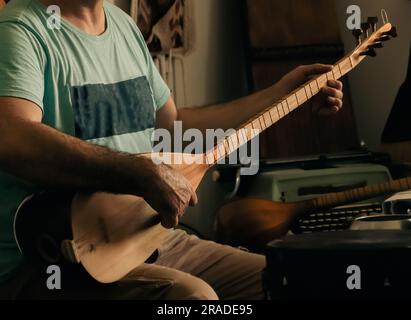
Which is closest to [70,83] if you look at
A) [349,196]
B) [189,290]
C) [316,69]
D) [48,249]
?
[48,249]

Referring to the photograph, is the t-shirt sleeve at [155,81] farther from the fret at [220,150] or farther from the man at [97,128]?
the fret at [220,150]

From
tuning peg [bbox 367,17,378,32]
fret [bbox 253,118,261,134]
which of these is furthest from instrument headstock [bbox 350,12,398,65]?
fret [bbox 253,118,261,134]

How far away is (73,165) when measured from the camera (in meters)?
0.99

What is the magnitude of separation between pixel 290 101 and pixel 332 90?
106mm

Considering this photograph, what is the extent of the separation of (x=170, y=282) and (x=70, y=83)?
41 centimetres

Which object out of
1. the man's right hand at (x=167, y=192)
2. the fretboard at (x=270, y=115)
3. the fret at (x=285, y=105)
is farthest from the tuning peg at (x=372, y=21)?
the man's right hand at (x=167, y=192)

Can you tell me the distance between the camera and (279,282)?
967 millimetres

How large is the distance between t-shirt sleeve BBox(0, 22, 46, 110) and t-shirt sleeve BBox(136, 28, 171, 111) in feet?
1.19

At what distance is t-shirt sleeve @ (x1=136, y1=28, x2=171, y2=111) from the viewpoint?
145cm

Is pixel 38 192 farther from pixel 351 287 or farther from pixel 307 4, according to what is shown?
pixel 307 4

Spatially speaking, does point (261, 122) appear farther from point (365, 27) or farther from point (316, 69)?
point (365, 27)

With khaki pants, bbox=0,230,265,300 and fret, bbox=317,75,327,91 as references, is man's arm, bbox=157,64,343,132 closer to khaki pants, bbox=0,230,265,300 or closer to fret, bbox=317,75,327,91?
fret, bbox=317,75,327,91
